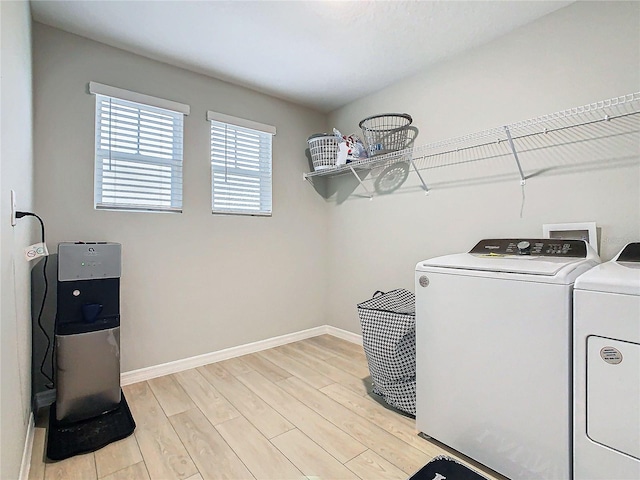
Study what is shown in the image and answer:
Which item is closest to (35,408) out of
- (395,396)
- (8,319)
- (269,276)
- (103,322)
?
(103,322)

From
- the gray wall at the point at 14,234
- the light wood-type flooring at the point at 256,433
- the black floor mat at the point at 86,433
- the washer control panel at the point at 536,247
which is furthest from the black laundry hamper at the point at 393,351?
the gray wall at the point at 14,234

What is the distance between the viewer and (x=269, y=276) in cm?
304

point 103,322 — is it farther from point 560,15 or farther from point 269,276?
point 560,15

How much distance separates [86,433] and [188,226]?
144cm

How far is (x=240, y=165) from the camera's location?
2.86 meters

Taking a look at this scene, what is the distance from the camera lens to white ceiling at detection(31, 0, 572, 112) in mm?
1843

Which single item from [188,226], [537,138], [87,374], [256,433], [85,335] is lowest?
[256,433]

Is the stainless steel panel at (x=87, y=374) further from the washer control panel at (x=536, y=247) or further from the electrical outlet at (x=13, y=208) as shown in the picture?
the washer control panel at (x=536, y=247)

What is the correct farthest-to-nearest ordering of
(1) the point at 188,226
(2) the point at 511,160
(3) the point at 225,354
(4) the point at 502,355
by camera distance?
(3) the point at 225,354, (1) the point at 188,226, (2) the point at 511,160, (4) the point at 502,355

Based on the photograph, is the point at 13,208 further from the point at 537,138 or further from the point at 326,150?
the point at 537,138

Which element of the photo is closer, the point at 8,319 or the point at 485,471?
the point at 8,319

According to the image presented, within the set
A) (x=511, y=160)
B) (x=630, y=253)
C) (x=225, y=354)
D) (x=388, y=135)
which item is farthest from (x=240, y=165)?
(x=630, y=253)

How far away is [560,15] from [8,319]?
305 cm

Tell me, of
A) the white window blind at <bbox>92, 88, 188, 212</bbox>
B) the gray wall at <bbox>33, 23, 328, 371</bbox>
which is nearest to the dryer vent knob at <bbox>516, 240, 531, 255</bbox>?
the gray wall at <bbox>33, 23, 328, 371</bbox>
